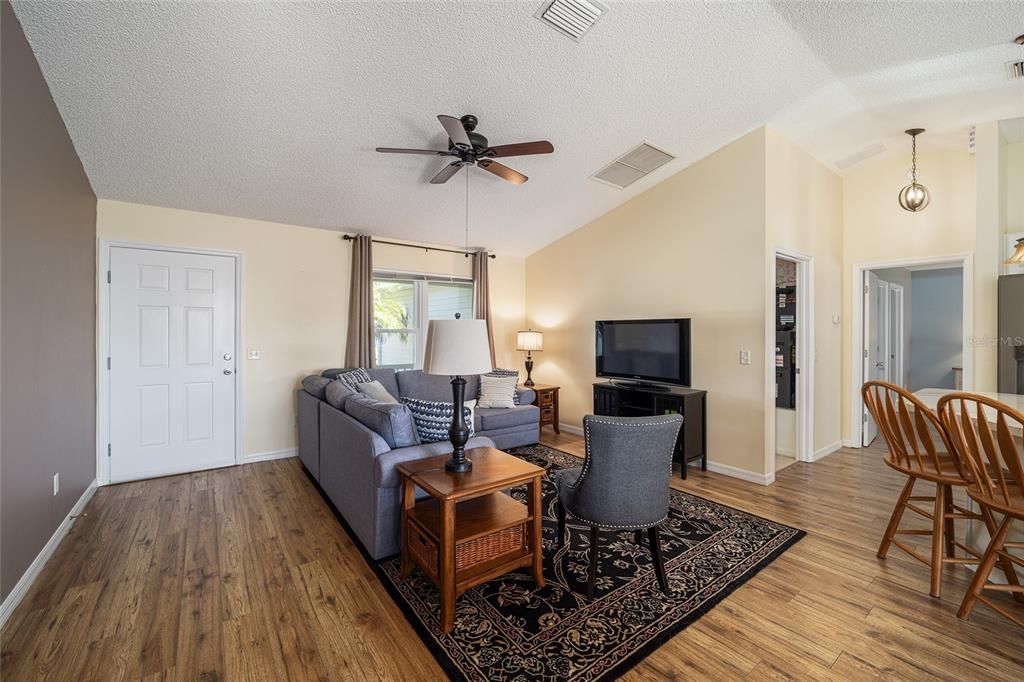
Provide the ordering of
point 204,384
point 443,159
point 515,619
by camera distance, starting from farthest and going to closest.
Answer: point 204,384 → point 443,159 → point 515,619

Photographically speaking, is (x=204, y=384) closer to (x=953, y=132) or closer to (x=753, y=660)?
(x=753, y=660)

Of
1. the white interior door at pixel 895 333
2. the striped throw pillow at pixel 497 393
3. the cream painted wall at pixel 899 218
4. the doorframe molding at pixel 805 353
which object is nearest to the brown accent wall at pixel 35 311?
the striped throw pillow at pixel 497 393

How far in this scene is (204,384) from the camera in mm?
4102

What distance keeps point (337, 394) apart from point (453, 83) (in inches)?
94.8

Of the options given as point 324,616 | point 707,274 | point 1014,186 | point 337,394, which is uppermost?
point 1014,186

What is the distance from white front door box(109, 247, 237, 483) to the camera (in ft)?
12.3

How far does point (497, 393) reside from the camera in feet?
15.8

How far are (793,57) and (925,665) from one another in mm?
3379

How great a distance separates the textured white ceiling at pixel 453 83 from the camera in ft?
7.44

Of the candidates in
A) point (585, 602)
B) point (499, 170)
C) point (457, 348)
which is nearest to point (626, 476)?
point (585, 602)

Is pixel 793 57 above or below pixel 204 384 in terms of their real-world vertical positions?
above

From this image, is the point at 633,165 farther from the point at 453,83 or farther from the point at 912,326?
the point at 912,326

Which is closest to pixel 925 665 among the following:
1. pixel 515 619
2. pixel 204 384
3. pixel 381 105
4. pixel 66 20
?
pixel 515 619

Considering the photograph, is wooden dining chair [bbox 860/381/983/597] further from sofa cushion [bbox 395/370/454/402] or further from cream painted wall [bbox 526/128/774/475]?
sofa cushion [bbox 395/370/454/402]
